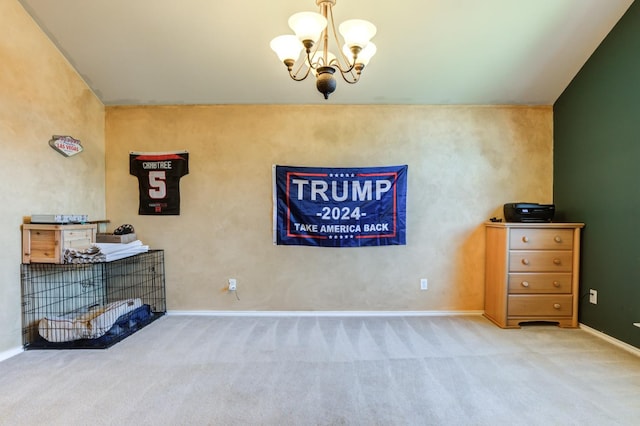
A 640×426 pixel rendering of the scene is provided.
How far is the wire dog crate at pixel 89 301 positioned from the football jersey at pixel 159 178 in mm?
504

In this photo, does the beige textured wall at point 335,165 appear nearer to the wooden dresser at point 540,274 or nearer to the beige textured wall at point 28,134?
the wooden dresser at point 540,274

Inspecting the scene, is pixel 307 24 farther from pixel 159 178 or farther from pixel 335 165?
pixel 159 178

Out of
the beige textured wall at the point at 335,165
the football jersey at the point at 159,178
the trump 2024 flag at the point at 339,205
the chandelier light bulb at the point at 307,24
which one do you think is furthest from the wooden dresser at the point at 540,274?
the football jersey at the point at 159,178

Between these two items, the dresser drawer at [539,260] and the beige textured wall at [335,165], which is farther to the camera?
the beige textured wall at [335,165]

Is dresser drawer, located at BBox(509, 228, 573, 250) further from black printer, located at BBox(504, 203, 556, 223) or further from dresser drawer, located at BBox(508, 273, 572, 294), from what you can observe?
dresser drawer, located at BBox(508, 273, 572, 294)

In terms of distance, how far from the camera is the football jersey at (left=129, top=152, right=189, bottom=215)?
3.45 m

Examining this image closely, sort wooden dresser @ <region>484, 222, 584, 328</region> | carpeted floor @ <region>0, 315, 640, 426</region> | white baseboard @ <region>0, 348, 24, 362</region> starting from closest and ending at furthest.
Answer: carpeted floor @ <region>0, 315, 640, 426</region> < white baseboard @ <region>0, 348, 24, 362</region> < wooden dresser @ <region>484, 222, 584, 328</region>

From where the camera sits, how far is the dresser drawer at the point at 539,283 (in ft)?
10.1

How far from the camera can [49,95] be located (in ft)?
9.14

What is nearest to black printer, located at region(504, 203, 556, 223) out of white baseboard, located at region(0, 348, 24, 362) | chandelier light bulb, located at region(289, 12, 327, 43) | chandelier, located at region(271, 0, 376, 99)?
chandelier, located at region(271, 0, 376, 99)

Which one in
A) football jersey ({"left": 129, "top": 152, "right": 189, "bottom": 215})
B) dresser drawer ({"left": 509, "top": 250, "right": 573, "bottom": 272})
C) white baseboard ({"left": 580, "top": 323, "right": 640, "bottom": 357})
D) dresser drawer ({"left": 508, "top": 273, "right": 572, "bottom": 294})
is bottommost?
white baseboard ({"left": 580, "top": 323, "right": 640, "bottom": 357})

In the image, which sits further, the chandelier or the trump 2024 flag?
the trump 2024 flag

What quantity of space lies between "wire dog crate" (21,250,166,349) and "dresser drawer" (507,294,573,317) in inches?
142

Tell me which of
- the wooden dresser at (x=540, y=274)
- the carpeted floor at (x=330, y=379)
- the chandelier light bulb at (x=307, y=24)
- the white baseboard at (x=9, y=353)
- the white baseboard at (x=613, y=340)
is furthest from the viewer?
the wooden dresser at (x=540, y=274)
